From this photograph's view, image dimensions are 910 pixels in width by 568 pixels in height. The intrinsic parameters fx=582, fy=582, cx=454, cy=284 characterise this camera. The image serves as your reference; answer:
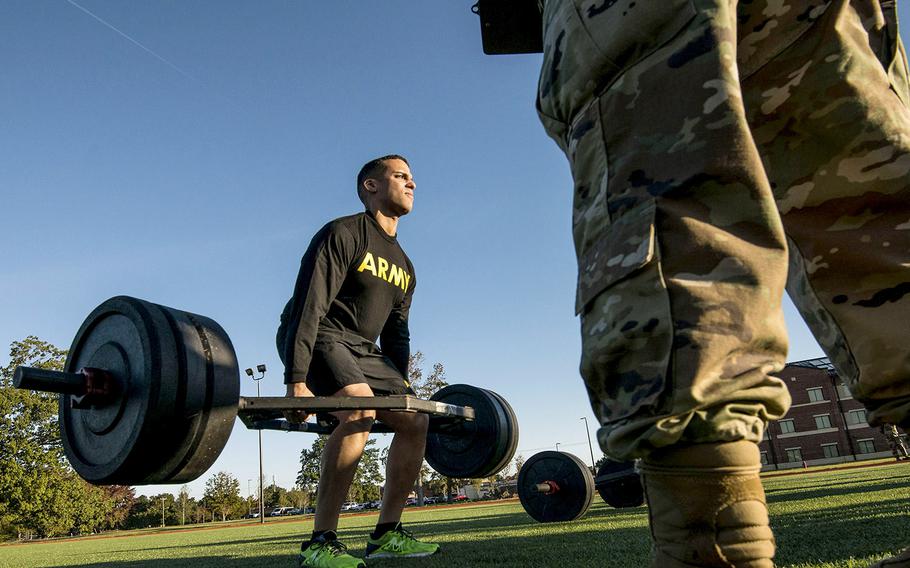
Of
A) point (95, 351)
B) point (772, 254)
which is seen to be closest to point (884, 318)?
point (772, 254)

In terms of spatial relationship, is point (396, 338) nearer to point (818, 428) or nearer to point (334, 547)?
point (334, 547)

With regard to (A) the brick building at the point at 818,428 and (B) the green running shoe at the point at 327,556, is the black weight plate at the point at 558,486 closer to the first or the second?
(B) the green running shoe at the point at 327,556

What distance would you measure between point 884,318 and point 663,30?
63 centimetres

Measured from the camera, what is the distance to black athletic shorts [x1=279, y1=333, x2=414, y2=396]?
2561mm

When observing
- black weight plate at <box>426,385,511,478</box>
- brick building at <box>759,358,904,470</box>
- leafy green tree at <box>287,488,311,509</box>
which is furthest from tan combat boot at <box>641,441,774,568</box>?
leafy green tree at <box>287,488,311,509</box>

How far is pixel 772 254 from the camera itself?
2.46 ft

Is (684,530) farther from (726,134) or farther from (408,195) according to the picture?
(408,195)

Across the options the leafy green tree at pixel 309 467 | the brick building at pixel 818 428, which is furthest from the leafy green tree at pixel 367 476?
the brick building at pixel 818 428

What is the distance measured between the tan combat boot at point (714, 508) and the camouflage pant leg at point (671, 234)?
3 cm

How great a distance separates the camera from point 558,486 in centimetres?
425

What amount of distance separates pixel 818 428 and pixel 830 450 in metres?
1.35

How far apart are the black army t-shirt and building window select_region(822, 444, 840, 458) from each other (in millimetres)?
39219

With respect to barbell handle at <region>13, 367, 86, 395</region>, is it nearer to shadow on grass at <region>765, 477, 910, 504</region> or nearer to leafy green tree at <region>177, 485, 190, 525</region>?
shadow on grass at <region>765, 477, 910, 504</region>

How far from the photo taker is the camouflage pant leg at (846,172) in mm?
1004
